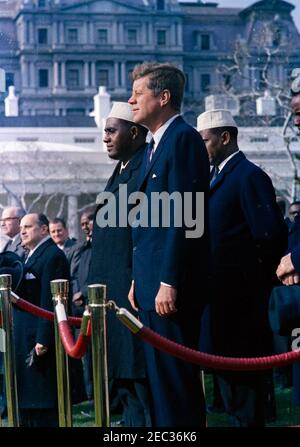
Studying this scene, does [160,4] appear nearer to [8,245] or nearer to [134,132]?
→ [8,245]

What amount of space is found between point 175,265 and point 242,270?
0.90 metres

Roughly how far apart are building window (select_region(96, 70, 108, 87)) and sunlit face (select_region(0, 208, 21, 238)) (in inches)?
583

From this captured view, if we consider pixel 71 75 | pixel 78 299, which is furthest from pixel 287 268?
pixel 71 75

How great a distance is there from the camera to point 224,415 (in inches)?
281

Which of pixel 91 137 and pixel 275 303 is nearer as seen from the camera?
pixel 275 303

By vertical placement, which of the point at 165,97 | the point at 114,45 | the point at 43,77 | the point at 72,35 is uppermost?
the point at 72,35

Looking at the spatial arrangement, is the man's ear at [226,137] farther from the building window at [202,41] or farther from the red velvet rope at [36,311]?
the building window at [202,41]

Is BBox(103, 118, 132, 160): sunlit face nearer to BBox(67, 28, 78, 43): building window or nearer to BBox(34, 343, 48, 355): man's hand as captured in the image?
BBox(34, 343, 48, 355): man's hand

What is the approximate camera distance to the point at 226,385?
527 cm

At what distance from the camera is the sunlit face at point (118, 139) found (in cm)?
541

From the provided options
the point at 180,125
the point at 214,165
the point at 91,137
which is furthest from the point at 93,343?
the point at 91,137

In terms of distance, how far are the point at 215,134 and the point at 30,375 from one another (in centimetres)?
164
